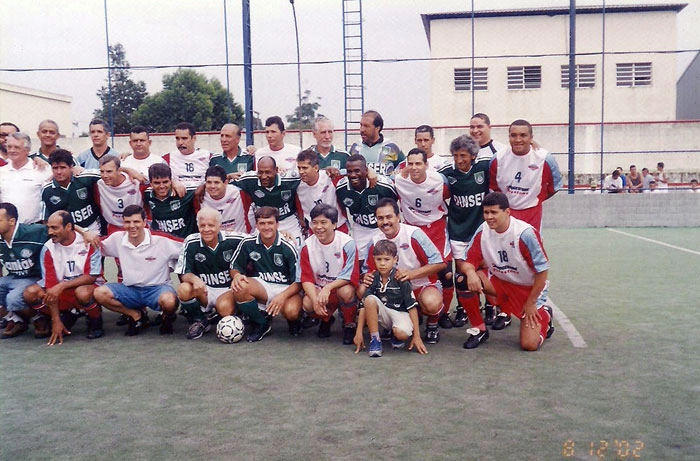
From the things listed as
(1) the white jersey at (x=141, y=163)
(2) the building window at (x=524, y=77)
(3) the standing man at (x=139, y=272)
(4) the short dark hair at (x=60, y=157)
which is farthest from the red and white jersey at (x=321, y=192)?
(2) the building window at (x=524, y=77)

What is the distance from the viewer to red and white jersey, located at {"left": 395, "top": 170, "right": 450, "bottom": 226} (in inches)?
235

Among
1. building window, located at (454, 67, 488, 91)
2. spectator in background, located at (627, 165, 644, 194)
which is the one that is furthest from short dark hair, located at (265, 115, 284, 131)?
building window, located at (454, 67, 488, 91)

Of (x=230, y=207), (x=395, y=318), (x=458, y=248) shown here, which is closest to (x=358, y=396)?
(x=395, y=318)

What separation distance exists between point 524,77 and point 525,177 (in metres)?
21.0

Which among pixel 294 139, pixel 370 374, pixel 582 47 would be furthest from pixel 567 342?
pixel 582 47

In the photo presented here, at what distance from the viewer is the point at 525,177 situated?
19.3ft

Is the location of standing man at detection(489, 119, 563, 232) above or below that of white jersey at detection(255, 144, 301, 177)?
below

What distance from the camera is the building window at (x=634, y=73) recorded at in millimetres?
25312

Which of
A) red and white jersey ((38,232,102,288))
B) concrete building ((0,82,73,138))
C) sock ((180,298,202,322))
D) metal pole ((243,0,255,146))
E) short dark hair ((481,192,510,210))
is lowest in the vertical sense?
sock ((180,298,202,322))

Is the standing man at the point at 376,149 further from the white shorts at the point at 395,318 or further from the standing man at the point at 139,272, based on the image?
the standing man at the point at 139,272

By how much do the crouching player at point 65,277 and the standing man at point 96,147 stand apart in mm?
1277

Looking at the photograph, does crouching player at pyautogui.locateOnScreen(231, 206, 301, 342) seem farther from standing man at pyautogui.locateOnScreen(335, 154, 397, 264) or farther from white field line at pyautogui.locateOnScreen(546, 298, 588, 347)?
white field line at pyautogui.locateOnScreen(546, 298, 588, 347)

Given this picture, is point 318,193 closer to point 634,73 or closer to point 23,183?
point 23,183

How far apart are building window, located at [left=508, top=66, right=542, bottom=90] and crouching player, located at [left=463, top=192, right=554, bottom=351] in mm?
21552
